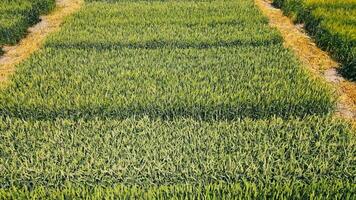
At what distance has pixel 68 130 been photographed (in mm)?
6070

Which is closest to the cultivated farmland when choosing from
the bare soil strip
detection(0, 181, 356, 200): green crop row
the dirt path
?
detection(0, 181, 356, 200): green crop row

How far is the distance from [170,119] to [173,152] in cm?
160

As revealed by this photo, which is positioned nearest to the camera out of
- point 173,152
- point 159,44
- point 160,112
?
point 173,152

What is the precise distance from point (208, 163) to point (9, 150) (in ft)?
8.94

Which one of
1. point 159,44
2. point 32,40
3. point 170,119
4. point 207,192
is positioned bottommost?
point 170,119

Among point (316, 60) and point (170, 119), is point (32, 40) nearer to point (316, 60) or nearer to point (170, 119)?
point (170, 119)

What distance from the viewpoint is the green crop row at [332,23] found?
31.6 ft

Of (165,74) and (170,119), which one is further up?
(165,74)

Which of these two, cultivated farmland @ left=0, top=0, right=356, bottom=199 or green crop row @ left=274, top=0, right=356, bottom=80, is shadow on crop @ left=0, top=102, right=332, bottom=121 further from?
green crop row @ left=274, top=0, right=356, bottom=80

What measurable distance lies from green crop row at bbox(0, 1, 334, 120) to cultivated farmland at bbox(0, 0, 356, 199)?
3 centimetres

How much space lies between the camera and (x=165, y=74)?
796 centimetres

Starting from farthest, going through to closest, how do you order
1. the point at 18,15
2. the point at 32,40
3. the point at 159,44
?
the point at 18,15
the point at 32,40
the point at 159,44

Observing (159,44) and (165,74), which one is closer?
(165,74)

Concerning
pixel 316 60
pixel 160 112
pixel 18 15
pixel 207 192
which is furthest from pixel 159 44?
pixel 207 192
